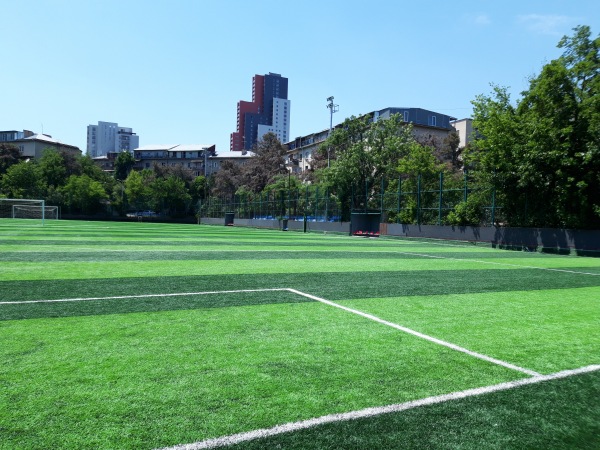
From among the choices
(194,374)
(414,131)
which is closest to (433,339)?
(194,374)

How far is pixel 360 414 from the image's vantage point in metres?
2.65

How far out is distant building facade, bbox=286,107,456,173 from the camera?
221ft

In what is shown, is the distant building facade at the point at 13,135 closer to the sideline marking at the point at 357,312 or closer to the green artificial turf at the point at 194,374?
the sideline marking at the point at 357,312

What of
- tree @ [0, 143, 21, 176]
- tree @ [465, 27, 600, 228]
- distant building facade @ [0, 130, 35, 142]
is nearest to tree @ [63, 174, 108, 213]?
tree @ [0, 143, 21, 176]

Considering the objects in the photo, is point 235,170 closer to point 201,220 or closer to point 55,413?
point 201,220

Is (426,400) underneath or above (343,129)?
underneath

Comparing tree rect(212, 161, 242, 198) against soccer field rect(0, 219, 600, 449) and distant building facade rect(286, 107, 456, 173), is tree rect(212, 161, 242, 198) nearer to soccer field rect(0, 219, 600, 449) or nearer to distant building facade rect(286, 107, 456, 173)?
distant building facade rect(286, 107, 456, 173)

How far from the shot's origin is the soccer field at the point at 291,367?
7.97 ft

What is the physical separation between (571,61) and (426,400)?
2311 cm

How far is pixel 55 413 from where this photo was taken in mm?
2533

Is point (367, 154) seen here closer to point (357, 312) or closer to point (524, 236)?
point (524, 236)

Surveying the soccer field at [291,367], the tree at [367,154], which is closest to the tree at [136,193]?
the tree at [367,154]

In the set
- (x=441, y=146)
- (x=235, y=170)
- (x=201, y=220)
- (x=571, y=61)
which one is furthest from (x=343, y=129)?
(x=235, y=170)

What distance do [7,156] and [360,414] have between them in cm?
11011
